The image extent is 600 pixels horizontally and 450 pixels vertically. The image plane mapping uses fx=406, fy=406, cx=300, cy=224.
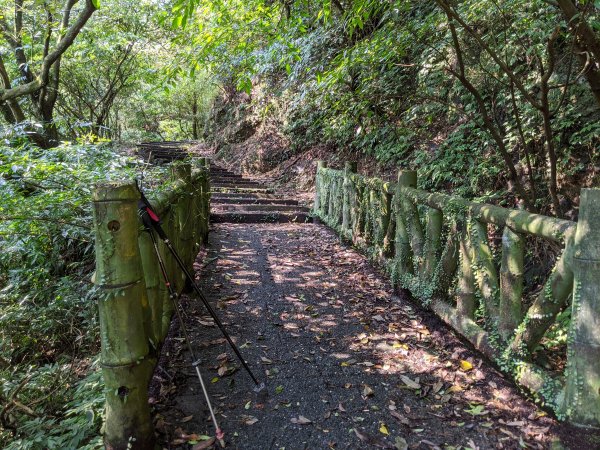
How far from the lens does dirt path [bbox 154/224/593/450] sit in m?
2.26

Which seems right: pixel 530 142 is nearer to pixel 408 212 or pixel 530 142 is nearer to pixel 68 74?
pixel 408 212

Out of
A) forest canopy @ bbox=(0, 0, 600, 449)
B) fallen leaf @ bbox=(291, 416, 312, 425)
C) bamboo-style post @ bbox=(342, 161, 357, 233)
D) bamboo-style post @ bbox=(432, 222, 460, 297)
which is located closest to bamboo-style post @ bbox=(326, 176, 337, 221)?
bamboo-style post @ bbox=(342, 161, 357, 233)

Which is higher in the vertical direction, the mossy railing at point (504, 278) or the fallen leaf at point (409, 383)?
the mossy railing at point (504, 278)

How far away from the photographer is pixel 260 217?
27.2 feet

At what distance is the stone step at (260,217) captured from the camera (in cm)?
809

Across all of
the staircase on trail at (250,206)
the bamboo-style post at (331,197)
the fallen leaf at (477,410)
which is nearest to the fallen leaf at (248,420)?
the fallen leaf at (477,410)

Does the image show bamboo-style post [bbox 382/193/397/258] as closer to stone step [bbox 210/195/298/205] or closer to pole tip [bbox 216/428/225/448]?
pole tip [bbox 216/428/225/448]

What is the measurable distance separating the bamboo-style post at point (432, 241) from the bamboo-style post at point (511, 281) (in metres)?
0.99

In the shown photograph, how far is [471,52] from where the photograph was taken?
5.32 meters

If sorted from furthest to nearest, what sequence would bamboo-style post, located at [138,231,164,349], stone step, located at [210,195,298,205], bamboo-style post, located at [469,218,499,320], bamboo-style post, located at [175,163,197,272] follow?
stone step, located at [210,195,298,205] < bamboo-style post, located at [175,163,197,272] < bamboo-style post, located at [469,218,499,320] < bamboo-style post, located at [138,231,164,349]

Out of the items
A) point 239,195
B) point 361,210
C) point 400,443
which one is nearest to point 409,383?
point 400,443

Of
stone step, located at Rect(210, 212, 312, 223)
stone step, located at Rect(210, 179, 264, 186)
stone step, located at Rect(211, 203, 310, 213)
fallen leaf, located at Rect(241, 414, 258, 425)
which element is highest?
stone step, located at Rect(210, 179, 264, 186)

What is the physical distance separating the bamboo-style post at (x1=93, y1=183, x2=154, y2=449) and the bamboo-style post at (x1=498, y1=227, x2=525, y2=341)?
2.22m

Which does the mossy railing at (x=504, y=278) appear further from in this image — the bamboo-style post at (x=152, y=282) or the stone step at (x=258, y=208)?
the stone step at (x=258, y=208)
